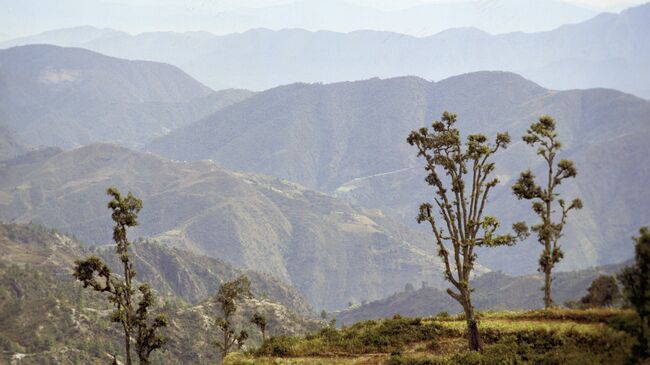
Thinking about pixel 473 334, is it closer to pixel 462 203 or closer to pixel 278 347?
pixel 462 203

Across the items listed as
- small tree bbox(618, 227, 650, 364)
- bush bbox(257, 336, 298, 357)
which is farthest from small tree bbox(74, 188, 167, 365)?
small tree bbox(618, 227, 650, 364)

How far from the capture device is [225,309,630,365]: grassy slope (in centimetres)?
3644

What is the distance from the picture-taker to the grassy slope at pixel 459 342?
3644 cm

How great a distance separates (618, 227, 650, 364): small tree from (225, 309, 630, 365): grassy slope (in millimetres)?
2543

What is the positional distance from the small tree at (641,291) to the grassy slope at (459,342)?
254 centimetres

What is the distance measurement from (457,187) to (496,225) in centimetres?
347

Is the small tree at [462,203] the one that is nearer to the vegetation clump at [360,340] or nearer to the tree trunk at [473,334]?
the tree trunk at [473,334]

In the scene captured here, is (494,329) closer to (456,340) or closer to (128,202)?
(456,340)

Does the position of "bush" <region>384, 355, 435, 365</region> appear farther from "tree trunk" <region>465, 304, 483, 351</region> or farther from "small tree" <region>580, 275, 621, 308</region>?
"small tree" <region>580, 275, 621, 308</region>

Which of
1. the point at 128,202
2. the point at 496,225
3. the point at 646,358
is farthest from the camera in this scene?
the point at 128,202

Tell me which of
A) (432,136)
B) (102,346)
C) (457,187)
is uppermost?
(432,136)

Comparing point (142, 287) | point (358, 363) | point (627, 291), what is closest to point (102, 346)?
point (142, 287)

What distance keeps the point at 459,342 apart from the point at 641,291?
54.6 ft

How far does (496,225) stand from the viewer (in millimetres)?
39844
